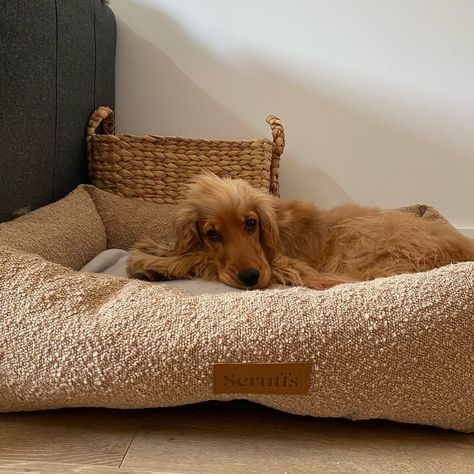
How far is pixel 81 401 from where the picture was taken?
961mm

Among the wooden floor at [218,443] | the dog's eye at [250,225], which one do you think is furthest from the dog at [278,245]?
the wooden floor at [218,443]

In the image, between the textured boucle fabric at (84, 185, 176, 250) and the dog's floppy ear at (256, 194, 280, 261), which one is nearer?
the dog's floppy ear at (256, 194, 280, 261)

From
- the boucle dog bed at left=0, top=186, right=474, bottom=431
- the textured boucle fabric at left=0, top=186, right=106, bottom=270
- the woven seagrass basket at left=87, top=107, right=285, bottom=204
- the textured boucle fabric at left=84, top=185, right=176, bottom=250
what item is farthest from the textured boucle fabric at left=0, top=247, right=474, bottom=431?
the woven seagrass basket at left=87, top=107, right=285, bottom=204

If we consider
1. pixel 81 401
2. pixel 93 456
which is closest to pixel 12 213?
pixel 81 401

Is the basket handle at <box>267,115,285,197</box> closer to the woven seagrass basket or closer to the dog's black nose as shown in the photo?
the woven seagrass basket

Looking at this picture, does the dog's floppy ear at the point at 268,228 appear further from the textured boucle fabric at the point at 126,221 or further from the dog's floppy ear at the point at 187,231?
the textured boucle fabric at the point at 126,221

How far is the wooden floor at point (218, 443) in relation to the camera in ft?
2.90

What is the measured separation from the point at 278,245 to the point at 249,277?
0.31 meters

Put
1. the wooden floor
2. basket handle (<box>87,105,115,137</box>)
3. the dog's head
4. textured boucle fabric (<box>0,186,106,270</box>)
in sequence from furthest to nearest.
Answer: basket handle (<box>87,105,115,137</box>)
the dog's head
textured boucle fabric (<box>0,186,106,270</box>)
the wooden floor

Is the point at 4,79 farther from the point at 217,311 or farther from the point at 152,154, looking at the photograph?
the point at 217,311

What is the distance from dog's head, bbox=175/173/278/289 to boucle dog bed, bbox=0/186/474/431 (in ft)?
1.76

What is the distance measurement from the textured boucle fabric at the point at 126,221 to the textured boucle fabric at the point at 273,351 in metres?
1.09

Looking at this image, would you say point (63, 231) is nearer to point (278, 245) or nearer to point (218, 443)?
point (278, 245)

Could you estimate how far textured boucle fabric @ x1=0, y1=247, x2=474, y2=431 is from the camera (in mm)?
923
